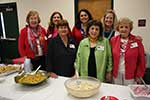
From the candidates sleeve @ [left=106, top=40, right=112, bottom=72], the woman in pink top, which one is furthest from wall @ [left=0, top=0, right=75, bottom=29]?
sleeve @ [left=106, top=40, right=112, bottom=72]

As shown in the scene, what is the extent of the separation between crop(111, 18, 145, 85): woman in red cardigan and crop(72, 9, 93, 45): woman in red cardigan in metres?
0.64

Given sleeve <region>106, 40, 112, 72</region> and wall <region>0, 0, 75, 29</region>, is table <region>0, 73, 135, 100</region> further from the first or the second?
wall <region>0, 0, 75, 29</region>

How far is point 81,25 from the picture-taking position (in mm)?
2795

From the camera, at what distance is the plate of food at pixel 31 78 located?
1.78m

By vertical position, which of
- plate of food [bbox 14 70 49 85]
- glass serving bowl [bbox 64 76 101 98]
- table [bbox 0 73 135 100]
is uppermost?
plate of food [bbox 14 70 49 85]

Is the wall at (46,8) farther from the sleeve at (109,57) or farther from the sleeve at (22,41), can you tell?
the sleeve at (109,57)

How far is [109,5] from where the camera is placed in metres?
4.07

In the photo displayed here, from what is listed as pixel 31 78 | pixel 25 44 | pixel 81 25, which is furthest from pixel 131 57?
pixel 25 44

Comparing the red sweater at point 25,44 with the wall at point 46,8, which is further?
the wall at point 46,8

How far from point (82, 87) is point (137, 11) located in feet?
8.71

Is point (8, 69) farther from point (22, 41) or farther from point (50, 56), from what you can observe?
point (22, 41)

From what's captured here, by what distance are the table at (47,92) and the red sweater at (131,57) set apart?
47 cm

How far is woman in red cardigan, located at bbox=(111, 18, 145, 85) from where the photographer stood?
84.1 inches

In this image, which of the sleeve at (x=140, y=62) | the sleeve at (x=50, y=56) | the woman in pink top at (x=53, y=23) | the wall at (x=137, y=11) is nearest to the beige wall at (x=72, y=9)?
the wall at (x=137, y=11)
